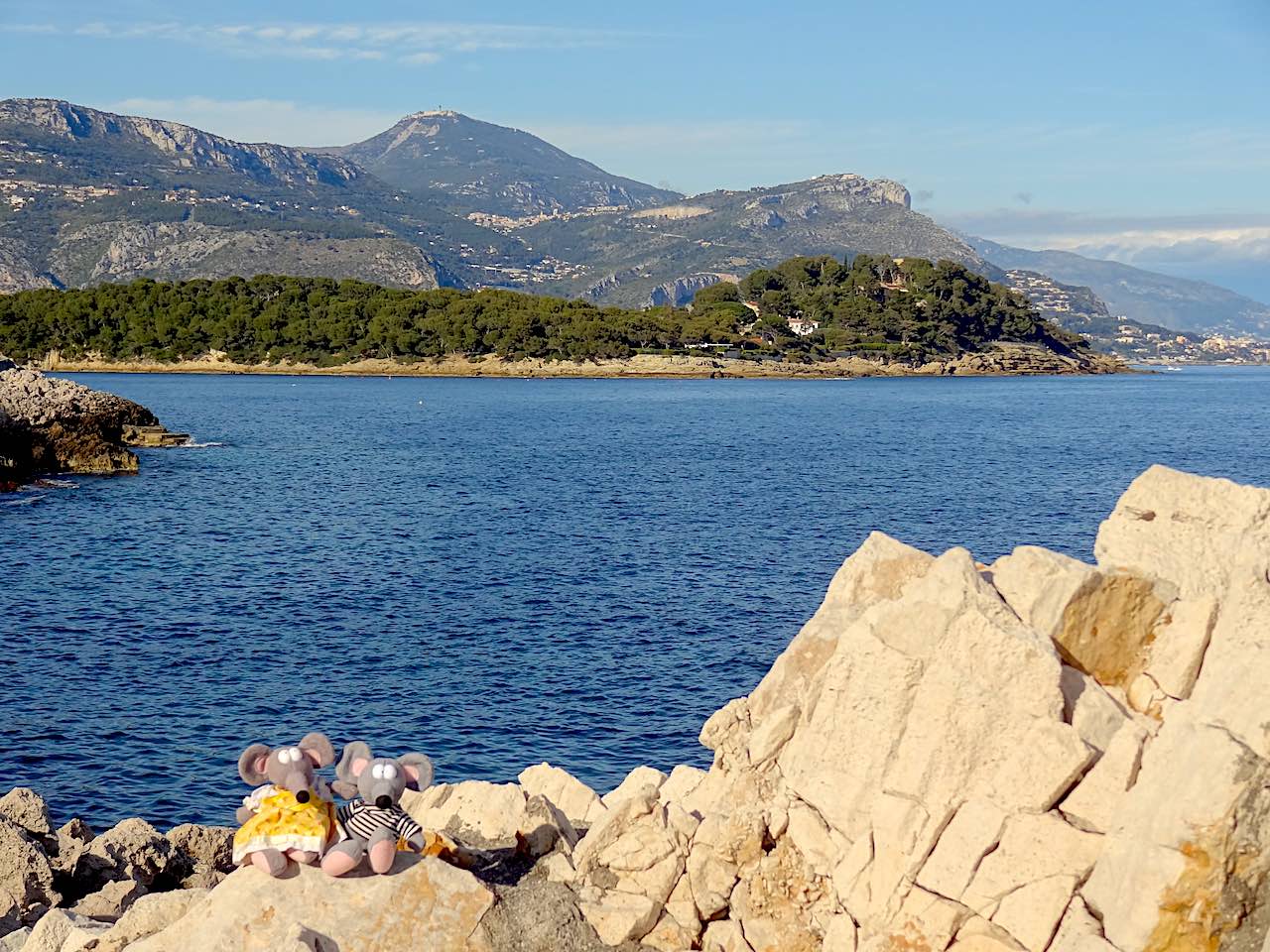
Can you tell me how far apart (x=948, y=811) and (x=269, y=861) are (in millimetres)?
6819

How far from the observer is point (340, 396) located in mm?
159625

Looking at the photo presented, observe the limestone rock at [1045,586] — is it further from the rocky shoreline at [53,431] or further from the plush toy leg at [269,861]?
the rocky shoreline at [53,431]

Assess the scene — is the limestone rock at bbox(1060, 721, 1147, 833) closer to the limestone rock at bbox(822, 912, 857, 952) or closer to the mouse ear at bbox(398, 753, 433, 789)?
the limestone rock at bbox(822, 912, 857, 952)

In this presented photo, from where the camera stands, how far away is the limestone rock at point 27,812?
62.1ft

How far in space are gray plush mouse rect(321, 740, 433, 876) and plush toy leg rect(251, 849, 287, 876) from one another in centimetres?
43

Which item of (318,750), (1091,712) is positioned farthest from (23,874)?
(1091,712)

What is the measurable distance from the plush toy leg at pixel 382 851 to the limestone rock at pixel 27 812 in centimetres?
807

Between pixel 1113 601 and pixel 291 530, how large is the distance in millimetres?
46035

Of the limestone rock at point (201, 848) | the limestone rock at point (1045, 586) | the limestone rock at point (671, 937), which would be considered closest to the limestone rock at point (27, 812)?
the limestone rock at point (201, 848)

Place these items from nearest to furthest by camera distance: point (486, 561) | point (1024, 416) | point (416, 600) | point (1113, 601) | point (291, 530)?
1. point (1113, 601)
2. point (416, 600)
3. point (486, 561)
4. point (291, 530)
5. point (1024, 416)

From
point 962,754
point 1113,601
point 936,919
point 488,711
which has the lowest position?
point 488,711

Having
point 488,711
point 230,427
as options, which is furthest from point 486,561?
point 230,427

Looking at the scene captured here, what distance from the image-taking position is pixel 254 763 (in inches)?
574

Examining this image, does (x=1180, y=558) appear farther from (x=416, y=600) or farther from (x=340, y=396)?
(x=340, y=396)
